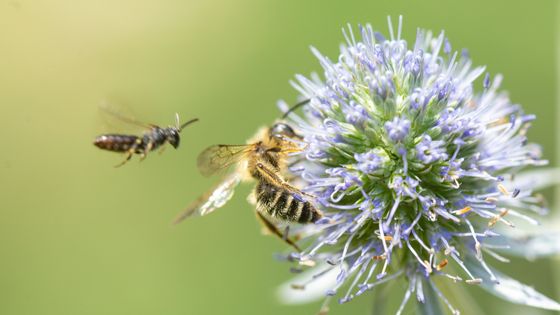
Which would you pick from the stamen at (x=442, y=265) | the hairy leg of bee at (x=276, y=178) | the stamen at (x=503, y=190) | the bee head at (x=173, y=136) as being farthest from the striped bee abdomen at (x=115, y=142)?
the stamen at (x=503, y=190)

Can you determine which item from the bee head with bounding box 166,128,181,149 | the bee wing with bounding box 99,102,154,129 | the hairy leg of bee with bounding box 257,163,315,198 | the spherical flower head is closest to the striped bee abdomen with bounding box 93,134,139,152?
the bee wing with bounding box 99,102,154,129

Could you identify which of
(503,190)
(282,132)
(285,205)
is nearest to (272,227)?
(285,205)

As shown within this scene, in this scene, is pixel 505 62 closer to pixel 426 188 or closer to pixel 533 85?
pixel 533 85

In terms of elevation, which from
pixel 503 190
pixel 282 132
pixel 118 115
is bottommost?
pixel 118 115

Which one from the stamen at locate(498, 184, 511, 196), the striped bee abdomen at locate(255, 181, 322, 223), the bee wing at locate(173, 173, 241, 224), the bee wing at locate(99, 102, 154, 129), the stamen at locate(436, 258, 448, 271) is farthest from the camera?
the bee wing at locate(99, 102, 154, 129)

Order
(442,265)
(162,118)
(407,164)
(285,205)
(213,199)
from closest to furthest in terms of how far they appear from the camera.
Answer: (442,265), (407,164), (285,205), (213,199), (162,118)

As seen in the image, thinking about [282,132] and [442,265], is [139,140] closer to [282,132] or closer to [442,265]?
[282,132]

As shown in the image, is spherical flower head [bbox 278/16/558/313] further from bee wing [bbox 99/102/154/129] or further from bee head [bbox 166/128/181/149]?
bee wing [bbox 99/102/154/129]

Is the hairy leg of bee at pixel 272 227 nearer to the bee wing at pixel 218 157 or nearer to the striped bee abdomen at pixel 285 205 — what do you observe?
the striped bee abdomen at pixel 285 205
